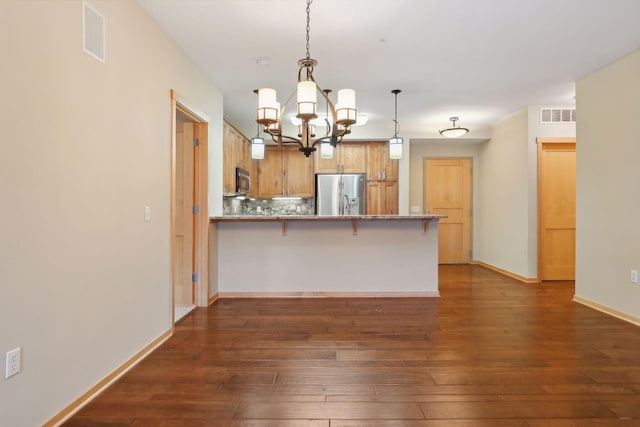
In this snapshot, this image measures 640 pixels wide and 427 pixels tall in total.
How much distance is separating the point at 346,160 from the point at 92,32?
4.96 m

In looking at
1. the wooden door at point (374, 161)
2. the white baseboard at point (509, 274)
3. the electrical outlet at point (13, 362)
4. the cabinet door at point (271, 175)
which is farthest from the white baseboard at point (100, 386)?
the white baseboard at point (509, 274)

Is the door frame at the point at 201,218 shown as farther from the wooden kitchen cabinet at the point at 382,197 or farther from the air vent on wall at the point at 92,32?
the wooden kitchen cabinet at the point at 382,197

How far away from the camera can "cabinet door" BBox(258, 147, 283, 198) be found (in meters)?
6.79

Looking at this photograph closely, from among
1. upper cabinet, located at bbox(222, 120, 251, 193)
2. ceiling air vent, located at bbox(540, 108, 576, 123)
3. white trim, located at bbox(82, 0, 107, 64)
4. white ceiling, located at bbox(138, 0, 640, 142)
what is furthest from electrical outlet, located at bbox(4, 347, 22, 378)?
ceiling air vent, located at bbox(540, 108, 576, 123)

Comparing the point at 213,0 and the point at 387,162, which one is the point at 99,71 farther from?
the point at 387,162

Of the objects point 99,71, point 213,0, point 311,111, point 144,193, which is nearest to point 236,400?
point 144,193

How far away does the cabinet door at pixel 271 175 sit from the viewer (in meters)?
6.79

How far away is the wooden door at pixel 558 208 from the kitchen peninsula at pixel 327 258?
7.42ft

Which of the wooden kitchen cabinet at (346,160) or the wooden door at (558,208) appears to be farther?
the wooden kitchen cabinet at (346,160)

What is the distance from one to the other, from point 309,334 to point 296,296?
1402 mm

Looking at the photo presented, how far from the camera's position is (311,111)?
8.22 feet

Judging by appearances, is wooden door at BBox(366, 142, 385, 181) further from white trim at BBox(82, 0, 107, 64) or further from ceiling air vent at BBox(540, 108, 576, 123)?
white trim at BBox(82, 0, 107, 64)

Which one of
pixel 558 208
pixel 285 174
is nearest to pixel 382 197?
pixel 285 174

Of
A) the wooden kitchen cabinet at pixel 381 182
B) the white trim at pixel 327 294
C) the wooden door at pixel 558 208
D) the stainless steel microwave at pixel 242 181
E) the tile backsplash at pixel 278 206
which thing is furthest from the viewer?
the tile backsplash at pixel 278 206
